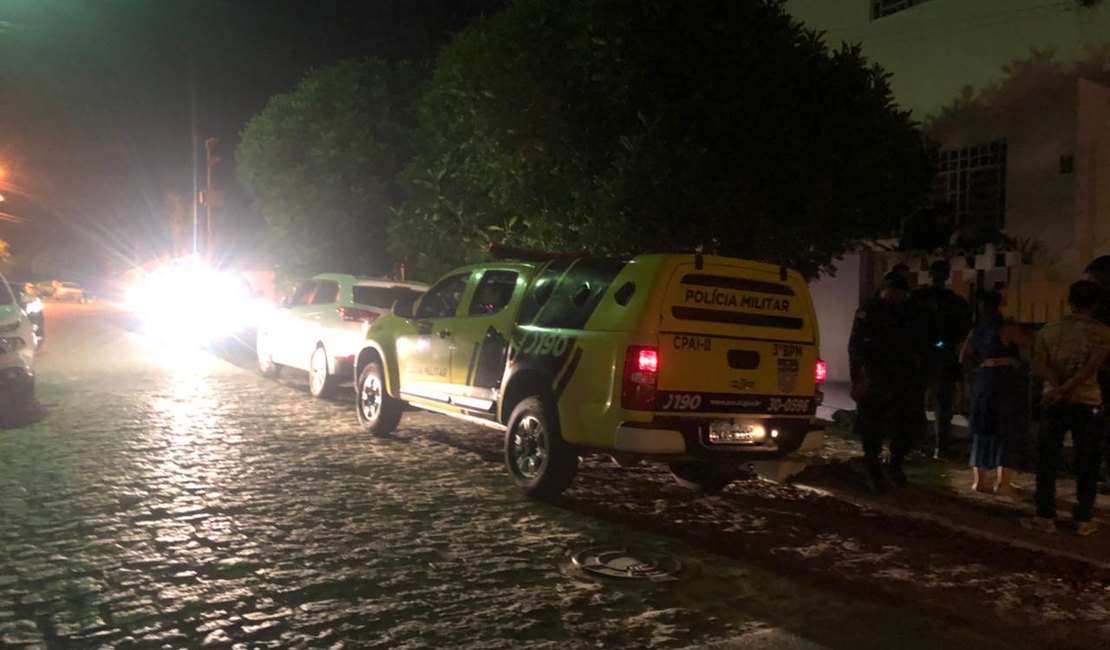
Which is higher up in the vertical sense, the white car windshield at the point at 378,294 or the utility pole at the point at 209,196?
the utility pole at the point at 209,196

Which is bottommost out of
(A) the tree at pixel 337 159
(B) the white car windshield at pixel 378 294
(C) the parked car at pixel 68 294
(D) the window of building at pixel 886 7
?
(B) the white car windshield at pixel 378 294

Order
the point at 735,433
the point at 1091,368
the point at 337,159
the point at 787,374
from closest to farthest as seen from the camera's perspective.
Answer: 1. the point at 1091,368
2. the point at 735,433
3. the point at 787,374
4. the point at 337,159

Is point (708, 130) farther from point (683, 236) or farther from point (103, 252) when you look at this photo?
point (103, 252)

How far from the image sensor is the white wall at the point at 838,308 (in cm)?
1471

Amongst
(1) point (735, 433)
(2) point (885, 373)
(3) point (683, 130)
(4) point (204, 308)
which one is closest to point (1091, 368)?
(2) point (885, 373)

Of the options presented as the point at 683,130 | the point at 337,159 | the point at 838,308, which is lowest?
the point at 838,308

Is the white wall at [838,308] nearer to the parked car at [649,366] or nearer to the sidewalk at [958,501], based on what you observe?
the sidewalk at [958,501]

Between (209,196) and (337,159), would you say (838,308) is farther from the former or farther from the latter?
(209,196)

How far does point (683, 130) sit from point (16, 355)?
26.2 feet

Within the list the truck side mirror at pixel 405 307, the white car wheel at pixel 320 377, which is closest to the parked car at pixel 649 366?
the truck side mirror at pixel 405 307

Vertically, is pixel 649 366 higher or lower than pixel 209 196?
lower

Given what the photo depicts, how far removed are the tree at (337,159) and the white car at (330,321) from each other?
21.7ft

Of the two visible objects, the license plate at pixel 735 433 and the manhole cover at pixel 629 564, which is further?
the license plate at pixel 735 433

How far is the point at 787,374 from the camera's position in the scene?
7.50 m
